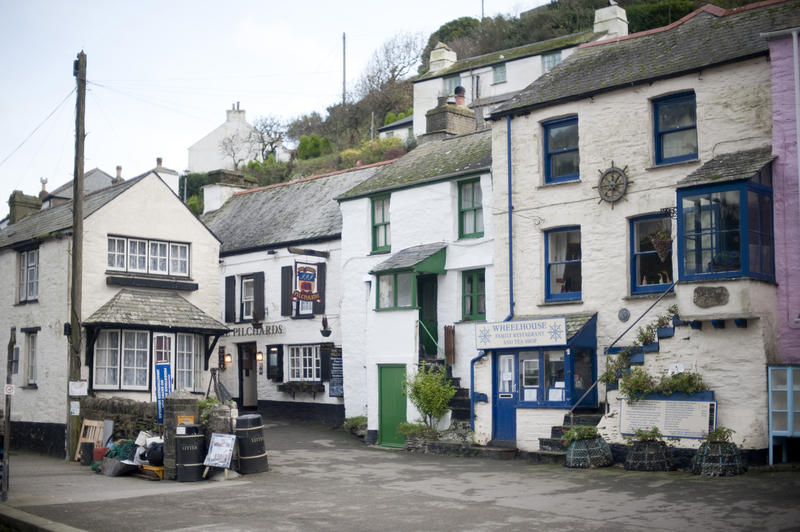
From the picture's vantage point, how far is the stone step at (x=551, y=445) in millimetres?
18425

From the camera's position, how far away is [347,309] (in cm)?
2641

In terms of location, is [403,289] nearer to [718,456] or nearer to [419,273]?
[419,273]

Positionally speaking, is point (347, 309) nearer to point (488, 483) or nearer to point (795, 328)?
point (488, 483)

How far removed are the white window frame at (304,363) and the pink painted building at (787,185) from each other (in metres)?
16.0

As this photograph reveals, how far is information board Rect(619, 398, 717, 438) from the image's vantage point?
53.3ft

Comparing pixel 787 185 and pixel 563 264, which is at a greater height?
pixel 787 185

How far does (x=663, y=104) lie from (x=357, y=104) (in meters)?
52.3

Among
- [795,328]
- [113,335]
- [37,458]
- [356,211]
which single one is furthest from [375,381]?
[795,328]

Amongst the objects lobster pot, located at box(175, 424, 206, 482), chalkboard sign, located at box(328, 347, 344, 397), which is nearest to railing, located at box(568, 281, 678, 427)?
lobster pot, located at box(175, 424, 206, 482)

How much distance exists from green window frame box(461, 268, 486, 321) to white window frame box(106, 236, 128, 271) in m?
9.92

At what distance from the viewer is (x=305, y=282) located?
88.5 feet

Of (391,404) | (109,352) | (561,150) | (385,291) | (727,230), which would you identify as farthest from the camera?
(109,352)

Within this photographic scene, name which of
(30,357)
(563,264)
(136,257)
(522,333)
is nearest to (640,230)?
(563,264)

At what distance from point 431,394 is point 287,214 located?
12.9m
